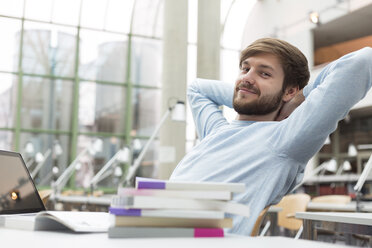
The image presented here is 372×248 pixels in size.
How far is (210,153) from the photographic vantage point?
1629 millimetres

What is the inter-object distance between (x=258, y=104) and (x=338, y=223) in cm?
79

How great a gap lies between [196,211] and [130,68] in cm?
1394

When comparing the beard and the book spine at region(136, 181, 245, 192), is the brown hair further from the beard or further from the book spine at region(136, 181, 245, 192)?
the book spine at region(136, 181, 245, 192)

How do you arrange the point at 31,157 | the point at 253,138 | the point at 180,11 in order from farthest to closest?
1. the point at 31,157
2. the point at 180,11
3. the point at 253,138

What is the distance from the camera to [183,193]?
940mm

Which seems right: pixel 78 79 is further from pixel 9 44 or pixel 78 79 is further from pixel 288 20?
pixel 288 20

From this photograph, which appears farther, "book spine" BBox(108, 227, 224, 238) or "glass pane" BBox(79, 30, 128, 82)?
"glass pane" BBox(79, 30, 128, 82)

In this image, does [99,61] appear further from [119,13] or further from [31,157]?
[31,157]

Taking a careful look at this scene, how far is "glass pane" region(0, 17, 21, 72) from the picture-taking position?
13.4m

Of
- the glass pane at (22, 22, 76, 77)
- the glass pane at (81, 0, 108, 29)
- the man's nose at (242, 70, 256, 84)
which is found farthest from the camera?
the glass pane at (81, 0, 108, 29)

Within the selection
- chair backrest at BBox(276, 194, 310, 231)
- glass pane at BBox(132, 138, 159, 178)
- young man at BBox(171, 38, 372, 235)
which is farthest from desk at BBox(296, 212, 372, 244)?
glass pane at BBox(132, 138, 159, 178)

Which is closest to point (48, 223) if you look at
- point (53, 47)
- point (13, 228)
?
point (13, 228)

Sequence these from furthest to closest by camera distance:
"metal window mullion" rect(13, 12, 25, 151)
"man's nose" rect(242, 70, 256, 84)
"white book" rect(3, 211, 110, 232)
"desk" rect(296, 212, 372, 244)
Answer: "metal window mullion" rect(13, 12, 25, 151) → "desk" rect(296, 212, 372, 244) → "man's nose" rect(242, 70, 256, 84) → "white book" rect(3, 211, 110, 232)

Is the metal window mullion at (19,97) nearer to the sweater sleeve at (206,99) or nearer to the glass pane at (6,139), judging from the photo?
the glass pane at (6,139)
